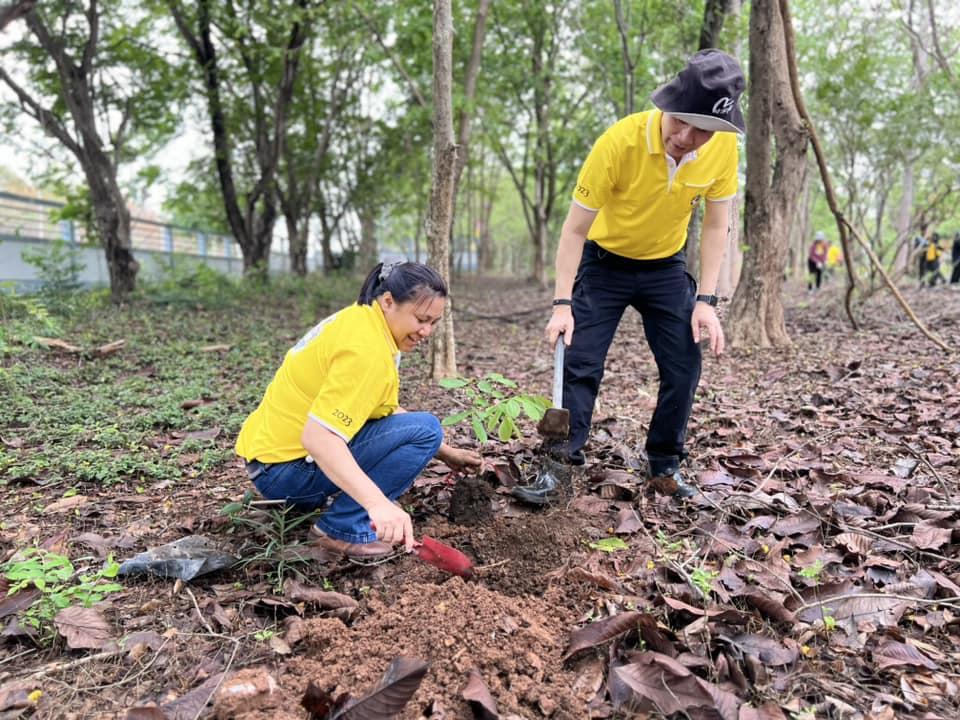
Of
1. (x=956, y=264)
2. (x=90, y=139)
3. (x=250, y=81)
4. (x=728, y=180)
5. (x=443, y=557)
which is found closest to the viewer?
(x=443, y=557)

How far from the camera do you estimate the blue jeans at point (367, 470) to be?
8.08 ft

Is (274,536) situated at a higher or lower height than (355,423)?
lower

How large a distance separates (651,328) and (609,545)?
1.03 meters

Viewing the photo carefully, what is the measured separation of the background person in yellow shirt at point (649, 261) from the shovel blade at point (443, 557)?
863 mm

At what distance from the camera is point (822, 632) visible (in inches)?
75.5

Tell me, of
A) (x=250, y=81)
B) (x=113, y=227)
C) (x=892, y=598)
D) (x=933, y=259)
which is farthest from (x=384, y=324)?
(x=933, y=259)

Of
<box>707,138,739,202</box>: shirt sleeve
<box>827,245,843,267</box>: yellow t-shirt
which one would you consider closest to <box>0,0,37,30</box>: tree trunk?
<box>707,138,739,202</box>: shirt sleeve

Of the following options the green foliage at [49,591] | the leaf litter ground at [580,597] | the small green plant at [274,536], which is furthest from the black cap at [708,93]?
the green foliage at [49,591]

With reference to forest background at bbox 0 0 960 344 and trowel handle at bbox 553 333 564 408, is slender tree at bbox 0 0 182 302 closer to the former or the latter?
forest background at bbox 0 0 960 344

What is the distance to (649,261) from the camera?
2.85 m

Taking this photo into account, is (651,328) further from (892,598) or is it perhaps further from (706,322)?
(892,598)

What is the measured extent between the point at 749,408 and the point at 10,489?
4180mm

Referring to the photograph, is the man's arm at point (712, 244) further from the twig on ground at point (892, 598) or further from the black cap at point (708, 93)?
the twig on ground at point (892, 598)

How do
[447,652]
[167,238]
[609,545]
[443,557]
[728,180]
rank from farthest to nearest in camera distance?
1. [167,238]
2. [728,180]
3. [609,545]
4. [443,557]
5. [447,652]
